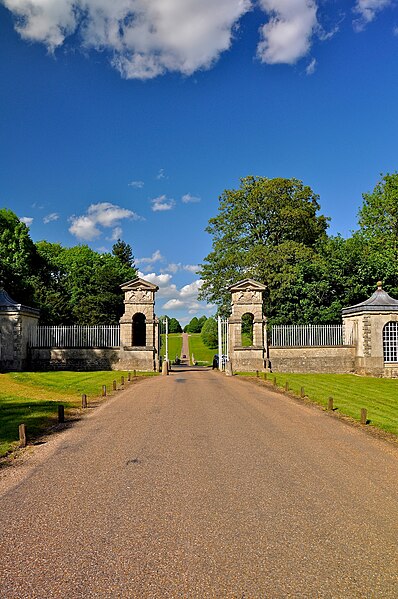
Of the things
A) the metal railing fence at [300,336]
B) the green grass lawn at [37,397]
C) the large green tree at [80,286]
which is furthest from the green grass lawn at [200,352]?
the green grass lawn at [37,397]

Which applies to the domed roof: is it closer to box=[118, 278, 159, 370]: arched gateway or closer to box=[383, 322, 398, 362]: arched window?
box=[383, 322, 398, 362]: arched window

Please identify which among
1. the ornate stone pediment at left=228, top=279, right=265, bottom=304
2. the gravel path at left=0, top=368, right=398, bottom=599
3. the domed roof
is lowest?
the gravel path at left=0, top=368, right=398, bottom=599

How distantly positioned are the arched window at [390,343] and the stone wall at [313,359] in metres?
2.04

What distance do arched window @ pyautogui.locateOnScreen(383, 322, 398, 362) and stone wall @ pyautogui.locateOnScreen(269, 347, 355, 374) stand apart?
2.04 meters

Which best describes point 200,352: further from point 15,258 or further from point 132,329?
point 132,329

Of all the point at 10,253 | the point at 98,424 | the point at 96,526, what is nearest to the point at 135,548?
the point at 96,526

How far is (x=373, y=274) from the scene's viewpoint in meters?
36.1

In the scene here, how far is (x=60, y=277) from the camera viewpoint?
181 feet

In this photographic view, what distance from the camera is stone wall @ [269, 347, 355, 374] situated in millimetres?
30891

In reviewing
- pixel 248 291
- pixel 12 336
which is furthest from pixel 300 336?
pixel 12 336

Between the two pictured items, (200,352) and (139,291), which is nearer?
(139,291)

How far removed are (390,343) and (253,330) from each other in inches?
320

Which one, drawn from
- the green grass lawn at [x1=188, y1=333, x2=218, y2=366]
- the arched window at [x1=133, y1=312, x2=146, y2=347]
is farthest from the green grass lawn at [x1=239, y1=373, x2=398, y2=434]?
Answer: the green grass lawn at [x1=188, y1=333, x2=218, y2=366]

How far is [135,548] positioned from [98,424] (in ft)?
25.4
